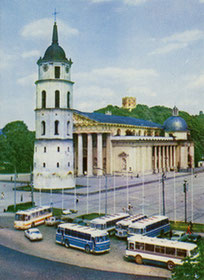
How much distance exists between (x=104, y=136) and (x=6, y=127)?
44.4 m

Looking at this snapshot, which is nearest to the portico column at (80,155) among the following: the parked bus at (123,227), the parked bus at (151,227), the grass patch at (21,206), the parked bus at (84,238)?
the grass patch at (21,206)

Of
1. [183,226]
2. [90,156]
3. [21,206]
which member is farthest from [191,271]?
[90,156]

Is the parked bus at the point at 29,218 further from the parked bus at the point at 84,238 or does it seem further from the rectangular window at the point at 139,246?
the rectangular window at the point at 139,246

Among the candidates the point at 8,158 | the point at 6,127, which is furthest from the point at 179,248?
the point at 6,127

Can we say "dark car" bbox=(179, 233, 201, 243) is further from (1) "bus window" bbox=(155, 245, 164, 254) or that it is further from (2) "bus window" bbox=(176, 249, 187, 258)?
(2) "bus window" bbox=(176, 249, 187, 258)

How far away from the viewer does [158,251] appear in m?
26.9

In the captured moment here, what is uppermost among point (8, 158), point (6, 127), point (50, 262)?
point (6, 127)

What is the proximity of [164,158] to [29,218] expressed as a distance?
71.8 metres

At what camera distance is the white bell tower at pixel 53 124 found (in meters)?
63.9

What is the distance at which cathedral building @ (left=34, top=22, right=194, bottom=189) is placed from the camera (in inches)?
2527

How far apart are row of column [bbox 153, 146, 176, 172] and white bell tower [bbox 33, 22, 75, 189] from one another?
4185cm

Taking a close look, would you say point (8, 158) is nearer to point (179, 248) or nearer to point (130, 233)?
point (130, 233)

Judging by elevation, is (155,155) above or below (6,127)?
below

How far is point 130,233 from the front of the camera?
3212 centimetres
